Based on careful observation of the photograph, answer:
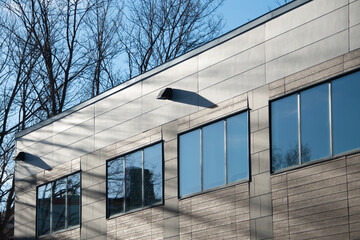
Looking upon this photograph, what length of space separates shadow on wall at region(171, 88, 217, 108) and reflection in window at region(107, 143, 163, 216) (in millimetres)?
1828

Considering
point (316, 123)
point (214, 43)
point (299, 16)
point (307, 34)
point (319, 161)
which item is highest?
point (214, 43)

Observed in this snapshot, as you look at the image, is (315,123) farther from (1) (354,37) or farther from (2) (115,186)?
(2) (115,186)

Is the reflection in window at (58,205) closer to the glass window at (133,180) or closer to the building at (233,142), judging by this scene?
the building at (233,142)

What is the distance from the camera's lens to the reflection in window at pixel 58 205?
1036 inches

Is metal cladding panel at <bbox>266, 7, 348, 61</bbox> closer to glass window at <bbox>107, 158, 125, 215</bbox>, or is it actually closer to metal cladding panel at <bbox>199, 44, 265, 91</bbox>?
metal cladding panel at <bbox>199, 44, 265, 91</bbox>

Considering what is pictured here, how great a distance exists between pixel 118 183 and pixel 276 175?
27.0 feet

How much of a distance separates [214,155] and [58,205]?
10.2 meters

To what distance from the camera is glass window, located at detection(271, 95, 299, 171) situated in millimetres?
17000

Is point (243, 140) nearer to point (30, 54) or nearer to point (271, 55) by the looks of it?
point (271, 55)

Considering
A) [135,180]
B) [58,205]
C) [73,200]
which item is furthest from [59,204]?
[135,180]

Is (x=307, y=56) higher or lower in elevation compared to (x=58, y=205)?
higher

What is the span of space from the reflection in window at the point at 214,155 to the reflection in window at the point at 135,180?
1345 millimetres

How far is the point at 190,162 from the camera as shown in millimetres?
20625

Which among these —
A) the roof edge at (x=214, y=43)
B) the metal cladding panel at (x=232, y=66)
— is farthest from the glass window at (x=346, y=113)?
the metal cladding panel at (x=232, y=66)
